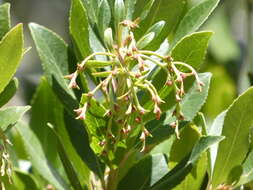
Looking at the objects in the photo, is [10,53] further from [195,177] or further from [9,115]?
[195,177]

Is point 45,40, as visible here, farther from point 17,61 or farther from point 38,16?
point 38,16

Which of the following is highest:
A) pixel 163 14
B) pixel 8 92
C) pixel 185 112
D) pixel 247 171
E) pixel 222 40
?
pixel 163 14

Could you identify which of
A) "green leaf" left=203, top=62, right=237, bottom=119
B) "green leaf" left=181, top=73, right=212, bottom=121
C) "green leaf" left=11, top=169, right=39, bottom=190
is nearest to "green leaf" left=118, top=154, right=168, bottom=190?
"green leaf" left=181, top=73, right=212, bottom=121

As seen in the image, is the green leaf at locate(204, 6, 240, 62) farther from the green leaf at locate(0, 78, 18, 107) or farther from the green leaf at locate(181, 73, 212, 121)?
the green leaf at locate(0, 78, 18, 107)


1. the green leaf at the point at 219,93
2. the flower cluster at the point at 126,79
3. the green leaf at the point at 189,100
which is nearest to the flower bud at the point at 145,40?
the flower cluster at the point at 126,79

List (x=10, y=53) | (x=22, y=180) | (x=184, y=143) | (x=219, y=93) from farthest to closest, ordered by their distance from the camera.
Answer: (x=219, y=93) → (x=22, y=180) → (x=184, y=143) → (x=10, y=53)

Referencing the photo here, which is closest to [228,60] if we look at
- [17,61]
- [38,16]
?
[17,61]

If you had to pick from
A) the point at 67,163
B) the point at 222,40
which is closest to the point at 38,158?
the point at 67,163
